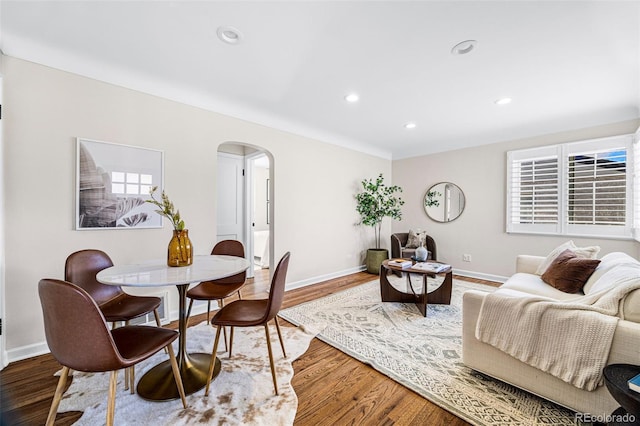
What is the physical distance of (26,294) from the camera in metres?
2.04

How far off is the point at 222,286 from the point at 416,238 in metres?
3.60

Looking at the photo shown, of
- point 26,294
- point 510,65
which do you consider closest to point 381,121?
point 510,65

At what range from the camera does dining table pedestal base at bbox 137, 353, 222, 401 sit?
1.62m

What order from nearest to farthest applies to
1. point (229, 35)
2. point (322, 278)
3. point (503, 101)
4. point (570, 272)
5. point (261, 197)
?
point (229, 35), point (570, 272), point (503, 101), point (322, 278), point (261, 197)

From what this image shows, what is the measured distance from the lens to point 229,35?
197 centimetres

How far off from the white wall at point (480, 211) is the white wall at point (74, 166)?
9.27ft

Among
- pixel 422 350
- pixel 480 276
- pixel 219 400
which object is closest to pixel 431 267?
pixel 422 350

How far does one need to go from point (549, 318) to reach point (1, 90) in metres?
4.00

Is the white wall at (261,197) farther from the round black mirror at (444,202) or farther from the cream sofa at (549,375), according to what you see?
the cream sofa at (549,375)

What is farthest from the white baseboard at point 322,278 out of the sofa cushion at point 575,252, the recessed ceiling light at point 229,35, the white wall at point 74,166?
the recessed ceiling light at point 229,35

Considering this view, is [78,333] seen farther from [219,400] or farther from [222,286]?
[222,286]

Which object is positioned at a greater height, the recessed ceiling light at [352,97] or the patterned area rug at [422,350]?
Result: the recessed ceiling light at [352,97]

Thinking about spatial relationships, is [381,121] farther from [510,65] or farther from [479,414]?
[479,414]

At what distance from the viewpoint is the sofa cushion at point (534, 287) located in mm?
2250
